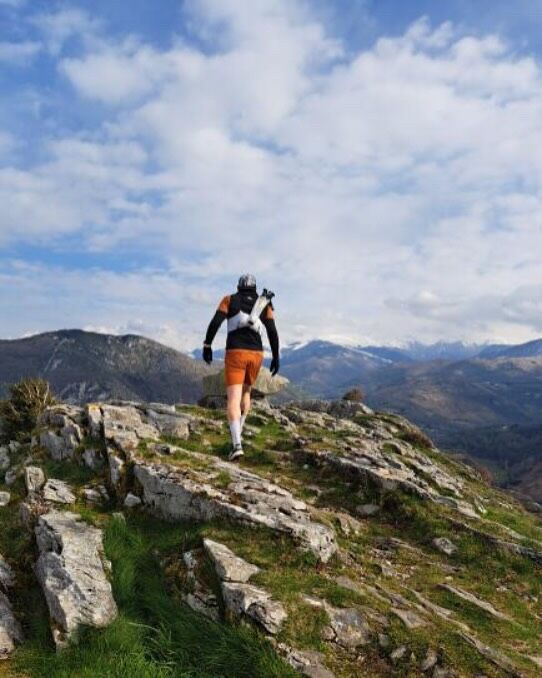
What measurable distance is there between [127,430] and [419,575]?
33.7ft

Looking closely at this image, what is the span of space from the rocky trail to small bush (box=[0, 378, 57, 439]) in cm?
1080

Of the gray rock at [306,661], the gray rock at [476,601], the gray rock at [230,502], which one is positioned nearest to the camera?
the gray rock at [306,661]

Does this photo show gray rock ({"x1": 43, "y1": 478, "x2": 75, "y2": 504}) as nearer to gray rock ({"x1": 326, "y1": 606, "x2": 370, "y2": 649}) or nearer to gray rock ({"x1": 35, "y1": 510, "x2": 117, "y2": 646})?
gray rock ({"x1": 35, "y1": 510, "x2": 117, "y2": 646})

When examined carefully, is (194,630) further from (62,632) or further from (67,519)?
(67,519)

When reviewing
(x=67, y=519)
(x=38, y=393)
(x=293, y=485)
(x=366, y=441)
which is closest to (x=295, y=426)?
(x=366, y=441)

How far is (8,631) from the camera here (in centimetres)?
795

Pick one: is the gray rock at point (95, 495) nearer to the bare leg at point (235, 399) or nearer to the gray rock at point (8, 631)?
the bare leg at point (235, 399)

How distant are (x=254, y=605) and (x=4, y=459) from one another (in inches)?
709

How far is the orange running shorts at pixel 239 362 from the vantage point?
14.7 m

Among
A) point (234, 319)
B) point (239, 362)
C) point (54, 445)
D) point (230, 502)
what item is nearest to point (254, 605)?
point (230, 502)

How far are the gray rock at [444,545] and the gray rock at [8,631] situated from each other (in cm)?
991

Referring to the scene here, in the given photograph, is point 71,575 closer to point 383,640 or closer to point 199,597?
point 199,597

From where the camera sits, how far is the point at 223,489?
12.4m

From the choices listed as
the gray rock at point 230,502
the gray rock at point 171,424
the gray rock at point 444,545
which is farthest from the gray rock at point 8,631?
the gray rock at point 171,424
